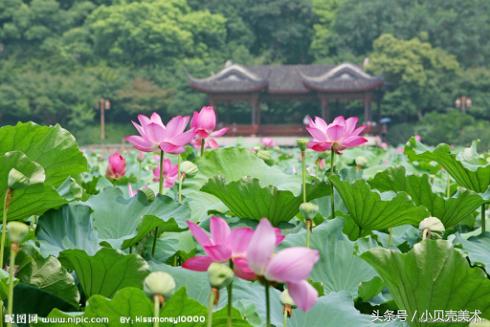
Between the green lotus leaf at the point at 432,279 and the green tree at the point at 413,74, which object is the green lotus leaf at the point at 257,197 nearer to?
the green lotus leaf at the point at 432,279

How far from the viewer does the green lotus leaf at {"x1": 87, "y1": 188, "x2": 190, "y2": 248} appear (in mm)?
742

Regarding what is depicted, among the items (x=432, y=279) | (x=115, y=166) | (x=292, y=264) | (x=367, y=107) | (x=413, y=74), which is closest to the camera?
(x=292, y=264)

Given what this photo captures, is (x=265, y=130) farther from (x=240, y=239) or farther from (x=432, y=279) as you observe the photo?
(x=240, y=239)

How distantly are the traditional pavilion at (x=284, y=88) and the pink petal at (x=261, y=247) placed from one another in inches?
588

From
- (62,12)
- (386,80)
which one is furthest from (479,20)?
(62,12)

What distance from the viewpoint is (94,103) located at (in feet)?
57.2

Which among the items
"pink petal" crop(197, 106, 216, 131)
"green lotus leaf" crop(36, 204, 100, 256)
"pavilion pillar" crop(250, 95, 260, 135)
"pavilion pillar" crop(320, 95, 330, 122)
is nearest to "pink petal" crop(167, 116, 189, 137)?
"green lotus leaf" crop(36, 204, 100, 256)

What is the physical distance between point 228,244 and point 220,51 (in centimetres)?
2101

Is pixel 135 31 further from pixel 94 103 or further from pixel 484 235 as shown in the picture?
pixel 484 235

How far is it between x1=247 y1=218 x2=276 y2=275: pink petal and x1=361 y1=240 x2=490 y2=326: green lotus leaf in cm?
15

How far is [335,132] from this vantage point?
0.86 m

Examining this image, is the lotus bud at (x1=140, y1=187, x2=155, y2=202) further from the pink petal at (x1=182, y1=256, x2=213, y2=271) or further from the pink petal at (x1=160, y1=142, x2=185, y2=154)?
the pink petal at (x1=182, y1=256, x2=213, y2=271)

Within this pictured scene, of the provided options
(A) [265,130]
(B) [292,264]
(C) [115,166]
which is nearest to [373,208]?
(B) [292,264]

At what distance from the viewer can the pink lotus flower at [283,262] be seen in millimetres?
391
